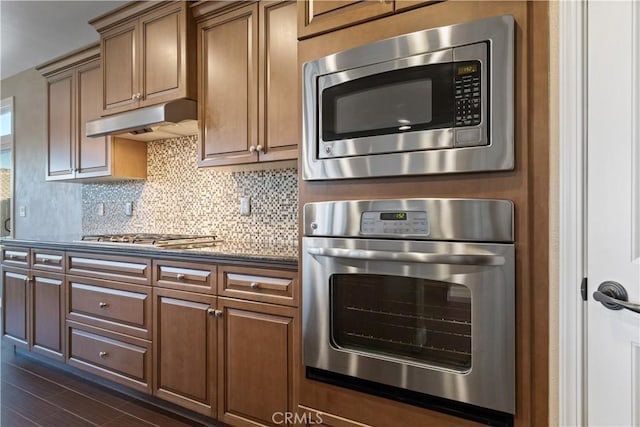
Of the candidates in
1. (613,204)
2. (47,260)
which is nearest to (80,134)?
(47,260)

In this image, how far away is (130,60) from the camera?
8.86 feet

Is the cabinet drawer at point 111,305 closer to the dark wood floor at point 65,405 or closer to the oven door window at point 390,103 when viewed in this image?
the dark wood floor at point 65,405

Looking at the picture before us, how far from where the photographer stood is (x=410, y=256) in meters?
1.24

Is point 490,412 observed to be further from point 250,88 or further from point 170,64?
point 170,64

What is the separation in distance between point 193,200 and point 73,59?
65.0 inches

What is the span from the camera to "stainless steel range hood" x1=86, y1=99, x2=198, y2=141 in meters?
2.38

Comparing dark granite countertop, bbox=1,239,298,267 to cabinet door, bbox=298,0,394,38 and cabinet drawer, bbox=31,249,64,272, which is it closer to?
cabinet drawer, bbox=31,249,64,272

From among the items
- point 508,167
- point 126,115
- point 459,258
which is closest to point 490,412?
point 459,258

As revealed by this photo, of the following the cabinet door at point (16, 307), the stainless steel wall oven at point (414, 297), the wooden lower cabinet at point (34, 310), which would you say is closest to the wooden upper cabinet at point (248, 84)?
the stainless steel wall oven at point (414, 297)

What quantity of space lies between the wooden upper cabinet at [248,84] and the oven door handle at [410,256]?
86 cm

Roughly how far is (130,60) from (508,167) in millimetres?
2633

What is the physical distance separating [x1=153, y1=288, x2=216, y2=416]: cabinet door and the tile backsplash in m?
0.67

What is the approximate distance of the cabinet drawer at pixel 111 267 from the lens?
2268 mm

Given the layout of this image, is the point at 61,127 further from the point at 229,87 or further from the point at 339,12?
the point at 339,12
